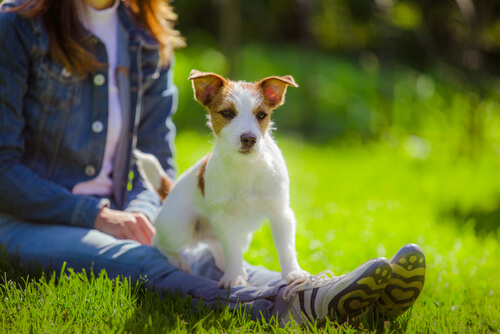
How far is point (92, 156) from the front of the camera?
114 inches

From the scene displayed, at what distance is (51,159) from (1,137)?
0.28 meters

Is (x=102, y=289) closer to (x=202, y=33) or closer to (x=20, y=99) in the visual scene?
(x=20, y=99)

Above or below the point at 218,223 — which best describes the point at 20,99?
above

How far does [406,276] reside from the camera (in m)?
2.09

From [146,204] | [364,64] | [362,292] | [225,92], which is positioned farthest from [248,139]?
[364,64]

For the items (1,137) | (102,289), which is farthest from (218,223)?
(1,137)

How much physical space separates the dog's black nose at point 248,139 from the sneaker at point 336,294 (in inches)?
23.7

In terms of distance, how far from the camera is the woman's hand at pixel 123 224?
2727 mm

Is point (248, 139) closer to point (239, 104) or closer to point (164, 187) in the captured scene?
point (239, 104)

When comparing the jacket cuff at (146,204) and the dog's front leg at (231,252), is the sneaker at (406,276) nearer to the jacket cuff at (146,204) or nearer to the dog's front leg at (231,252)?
the dog's front leg at (231,252)

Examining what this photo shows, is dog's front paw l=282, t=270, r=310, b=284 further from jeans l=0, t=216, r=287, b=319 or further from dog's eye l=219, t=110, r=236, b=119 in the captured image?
dog's eye l=219, t=110, r=236, b=119

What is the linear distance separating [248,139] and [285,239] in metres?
0.49

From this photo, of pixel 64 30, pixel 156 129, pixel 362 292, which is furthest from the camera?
pixel 156 129

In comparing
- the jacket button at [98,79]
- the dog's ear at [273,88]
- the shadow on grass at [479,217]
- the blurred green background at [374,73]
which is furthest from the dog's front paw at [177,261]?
the blurred green background at [374,73]
